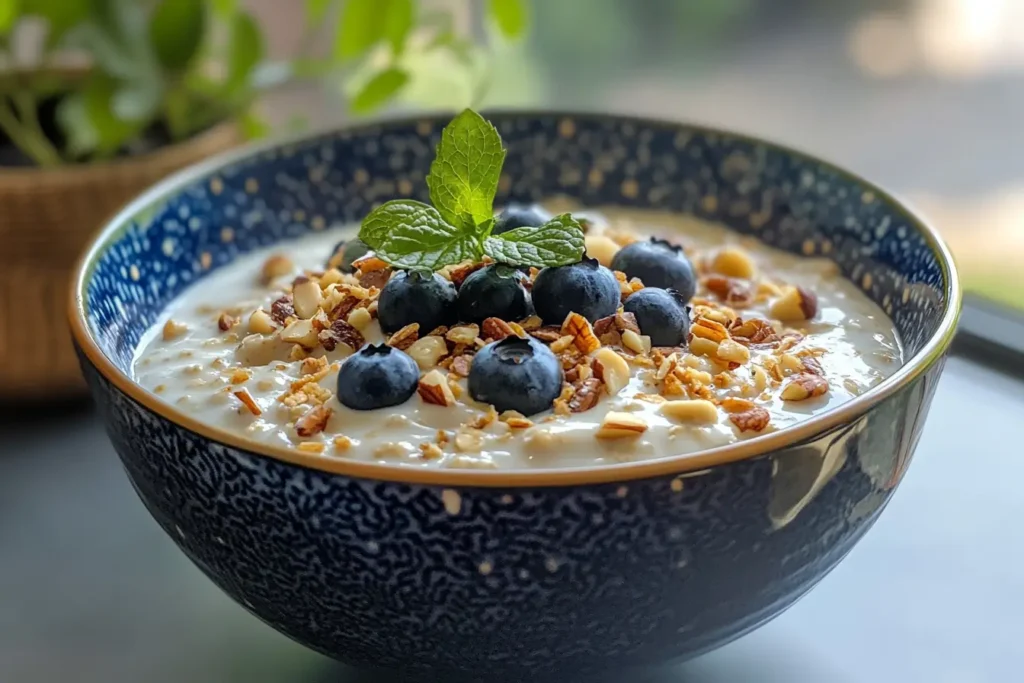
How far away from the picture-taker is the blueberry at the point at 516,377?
2.73 ft

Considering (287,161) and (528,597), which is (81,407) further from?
(528,597)

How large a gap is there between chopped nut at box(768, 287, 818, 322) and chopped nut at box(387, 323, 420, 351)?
326mm

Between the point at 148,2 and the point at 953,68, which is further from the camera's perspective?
the point at 953,68

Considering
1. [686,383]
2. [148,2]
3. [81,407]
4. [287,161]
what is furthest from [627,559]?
[148,2]

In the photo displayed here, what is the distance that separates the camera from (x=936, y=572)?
3.54 ft

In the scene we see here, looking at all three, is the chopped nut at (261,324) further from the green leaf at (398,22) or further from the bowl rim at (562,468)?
the green leaf at (398,22)

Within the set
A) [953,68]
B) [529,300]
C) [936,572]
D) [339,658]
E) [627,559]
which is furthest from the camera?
[953,68]

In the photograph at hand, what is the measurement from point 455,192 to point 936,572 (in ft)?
1.78

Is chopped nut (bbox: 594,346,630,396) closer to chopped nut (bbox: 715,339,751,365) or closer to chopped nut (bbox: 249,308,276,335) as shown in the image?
chopped nut (bbox: 715,339,751,365)

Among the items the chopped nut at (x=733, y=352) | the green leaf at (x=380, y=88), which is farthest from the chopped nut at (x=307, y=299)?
the green leaf at (x=380, y=88)

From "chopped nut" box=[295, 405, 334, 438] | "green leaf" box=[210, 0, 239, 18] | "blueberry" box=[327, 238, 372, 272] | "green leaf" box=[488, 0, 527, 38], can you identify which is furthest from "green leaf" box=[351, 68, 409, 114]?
"chopped nut" box=[295, 405, 334, 438]

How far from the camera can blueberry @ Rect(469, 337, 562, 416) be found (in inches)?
32.8

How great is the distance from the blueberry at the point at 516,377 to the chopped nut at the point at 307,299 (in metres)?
0.21

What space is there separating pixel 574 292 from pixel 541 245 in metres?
0.05
